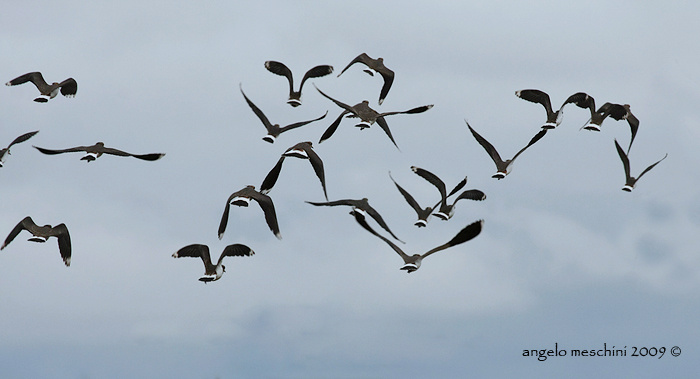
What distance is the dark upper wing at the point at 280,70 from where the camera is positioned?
33.2 m

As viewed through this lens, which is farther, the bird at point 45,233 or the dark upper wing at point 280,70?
the dark upper wing at point 280,70

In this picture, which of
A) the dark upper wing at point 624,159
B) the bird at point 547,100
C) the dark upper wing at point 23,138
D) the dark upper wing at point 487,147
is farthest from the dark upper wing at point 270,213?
the dark upper wing at point 624,159

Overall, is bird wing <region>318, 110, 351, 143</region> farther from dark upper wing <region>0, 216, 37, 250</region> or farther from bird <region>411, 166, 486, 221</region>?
dark upper wing <region>0, 216, 37, 250</region>

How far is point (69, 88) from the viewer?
35125 mm

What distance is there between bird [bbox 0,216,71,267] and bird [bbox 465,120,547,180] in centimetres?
1399

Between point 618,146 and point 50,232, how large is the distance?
65.7 ft

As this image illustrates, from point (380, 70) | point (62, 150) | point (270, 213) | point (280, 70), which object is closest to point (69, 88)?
point (62, 150)

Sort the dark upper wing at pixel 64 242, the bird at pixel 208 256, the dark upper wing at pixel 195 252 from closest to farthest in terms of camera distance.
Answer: the bird at pixel 208 256 < the dark upper wing at pixel 195 252 < the dark upper wing at pixel 64 242

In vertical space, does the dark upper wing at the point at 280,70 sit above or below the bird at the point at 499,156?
above

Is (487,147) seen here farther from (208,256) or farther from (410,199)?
(208,256)

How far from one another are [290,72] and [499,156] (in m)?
7.66

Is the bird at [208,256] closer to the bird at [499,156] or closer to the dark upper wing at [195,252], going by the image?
the dark upper wing at [195,252]

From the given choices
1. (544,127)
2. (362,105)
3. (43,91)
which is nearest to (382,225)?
(362,105)

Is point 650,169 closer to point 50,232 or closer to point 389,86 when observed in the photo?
point 389,86
